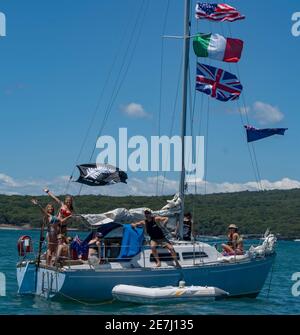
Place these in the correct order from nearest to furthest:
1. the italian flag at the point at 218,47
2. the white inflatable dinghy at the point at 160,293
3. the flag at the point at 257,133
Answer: the white inflatable dinghy at the point at 160,293 → the italian flag at the point at 218,47 → the flag at the point at 257,133

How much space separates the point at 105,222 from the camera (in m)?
23.9

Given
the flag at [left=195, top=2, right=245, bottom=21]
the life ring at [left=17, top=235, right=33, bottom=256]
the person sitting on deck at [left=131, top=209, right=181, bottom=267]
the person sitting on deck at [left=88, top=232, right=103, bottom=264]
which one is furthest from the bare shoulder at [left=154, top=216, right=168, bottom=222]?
the flag at [left=195, top=2, right=245, bottom=21]

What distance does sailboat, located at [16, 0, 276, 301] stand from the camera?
75.5 ft

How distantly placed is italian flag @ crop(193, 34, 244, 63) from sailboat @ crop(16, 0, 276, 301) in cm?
104

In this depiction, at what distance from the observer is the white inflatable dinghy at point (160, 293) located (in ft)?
72.4

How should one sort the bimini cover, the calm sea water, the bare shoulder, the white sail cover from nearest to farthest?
the calm sea water → the bimini cover → the white sail cover → the bare shoulder

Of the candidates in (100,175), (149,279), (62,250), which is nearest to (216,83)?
(100,175)

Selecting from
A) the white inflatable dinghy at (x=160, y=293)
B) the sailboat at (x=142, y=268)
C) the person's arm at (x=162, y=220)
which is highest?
the person's arm at (x=162, y=220)

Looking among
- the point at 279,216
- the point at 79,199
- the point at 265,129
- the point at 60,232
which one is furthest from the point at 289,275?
the point at 279,216

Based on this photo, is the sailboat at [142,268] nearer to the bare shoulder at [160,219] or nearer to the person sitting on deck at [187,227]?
the person sitting on deck at [187,227]

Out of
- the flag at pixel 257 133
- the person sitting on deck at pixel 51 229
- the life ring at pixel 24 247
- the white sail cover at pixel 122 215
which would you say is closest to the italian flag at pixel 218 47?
the flag at pixel 257 133

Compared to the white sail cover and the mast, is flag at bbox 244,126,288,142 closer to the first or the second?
the mast

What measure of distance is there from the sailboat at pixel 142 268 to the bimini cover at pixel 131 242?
71 millimetres
